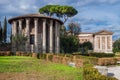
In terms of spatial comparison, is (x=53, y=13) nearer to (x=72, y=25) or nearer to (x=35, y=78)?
(x=72, y=25)

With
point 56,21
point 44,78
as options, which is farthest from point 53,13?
point 44,78

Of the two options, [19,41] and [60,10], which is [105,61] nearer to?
[19,41]

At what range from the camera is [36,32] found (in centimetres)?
5578

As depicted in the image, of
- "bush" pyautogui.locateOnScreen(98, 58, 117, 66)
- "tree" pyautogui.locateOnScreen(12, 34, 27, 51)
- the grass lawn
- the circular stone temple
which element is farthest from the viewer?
the circular stone temple

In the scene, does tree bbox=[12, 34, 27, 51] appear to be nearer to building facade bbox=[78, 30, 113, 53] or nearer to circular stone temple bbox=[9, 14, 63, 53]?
circular stone temple bbox=[9, 14, 63, 53]

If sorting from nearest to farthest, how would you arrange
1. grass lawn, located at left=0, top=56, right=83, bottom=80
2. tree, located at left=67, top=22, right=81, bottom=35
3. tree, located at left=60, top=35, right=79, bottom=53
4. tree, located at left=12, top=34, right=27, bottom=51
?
1. grass lawn, located at left=0, top=56, right=83, bottom=80
2. tree, located at left=12, top=34, right=27, bottom=51
3. tree, located at left=60, top=35, right=79, bottom=53
4. tree, located at left=67, top=22, right=81, bottom=35

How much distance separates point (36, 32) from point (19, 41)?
4.18 m

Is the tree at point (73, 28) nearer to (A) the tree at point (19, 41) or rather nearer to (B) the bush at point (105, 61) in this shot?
(A) the tree at point (19, 41)

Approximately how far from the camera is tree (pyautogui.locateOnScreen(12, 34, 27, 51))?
2104 inches

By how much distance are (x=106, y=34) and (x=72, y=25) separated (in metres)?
16.0

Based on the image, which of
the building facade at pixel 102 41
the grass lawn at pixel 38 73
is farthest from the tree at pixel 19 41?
the building facade at pixel 102 41

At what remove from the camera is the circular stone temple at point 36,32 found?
55469 mm

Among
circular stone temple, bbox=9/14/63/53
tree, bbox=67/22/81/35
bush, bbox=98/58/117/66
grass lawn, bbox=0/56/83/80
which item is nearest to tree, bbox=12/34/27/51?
circular stone temple, bbox=9/14/63/53

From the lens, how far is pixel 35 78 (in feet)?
44.2
